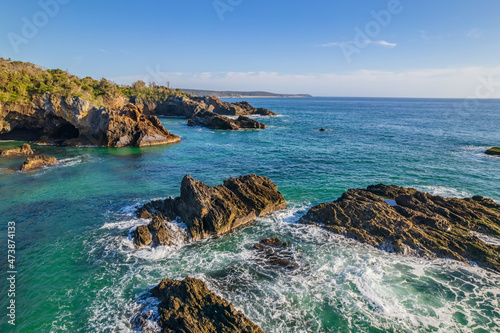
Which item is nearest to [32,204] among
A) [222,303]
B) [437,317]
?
[222,303]

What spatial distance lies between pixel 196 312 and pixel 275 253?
22.8ft

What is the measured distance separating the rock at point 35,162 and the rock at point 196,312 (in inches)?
1211

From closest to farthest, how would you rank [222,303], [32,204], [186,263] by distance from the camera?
1. [222,303]
2. [186,263]
3. [32,204]

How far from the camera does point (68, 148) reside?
44781 mm

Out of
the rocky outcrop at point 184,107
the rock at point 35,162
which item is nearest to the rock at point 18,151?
the rock at point 35,162

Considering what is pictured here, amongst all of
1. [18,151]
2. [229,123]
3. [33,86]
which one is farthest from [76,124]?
[229,123]

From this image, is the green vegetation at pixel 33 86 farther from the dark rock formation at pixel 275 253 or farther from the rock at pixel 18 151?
the dark rock formation at pixel 275 253

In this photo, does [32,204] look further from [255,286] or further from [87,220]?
[255,286]

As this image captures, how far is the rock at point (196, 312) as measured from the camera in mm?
10297

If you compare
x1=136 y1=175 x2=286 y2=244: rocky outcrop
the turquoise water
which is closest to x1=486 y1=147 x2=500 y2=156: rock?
the turquoise water

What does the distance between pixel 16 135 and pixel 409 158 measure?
229ft

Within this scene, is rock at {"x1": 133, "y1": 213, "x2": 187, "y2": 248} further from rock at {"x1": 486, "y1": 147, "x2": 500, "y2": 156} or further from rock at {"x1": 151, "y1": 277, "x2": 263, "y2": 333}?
rock at {"x1": 486, "y1": 147, "x2": 500, "y2": 156}

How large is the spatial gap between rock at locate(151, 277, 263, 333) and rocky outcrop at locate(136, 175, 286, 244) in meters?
6.19

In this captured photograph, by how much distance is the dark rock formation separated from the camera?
15.6 meters
